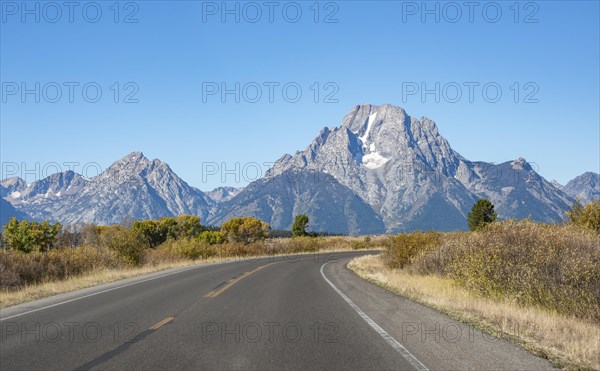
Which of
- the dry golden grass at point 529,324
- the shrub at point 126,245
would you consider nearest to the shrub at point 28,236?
the shrub at point 126,245

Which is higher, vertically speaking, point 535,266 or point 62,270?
point 535,266

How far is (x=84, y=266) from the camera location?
26438 mm

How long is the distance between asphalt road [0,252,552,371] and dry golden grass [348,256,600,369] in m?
0.44

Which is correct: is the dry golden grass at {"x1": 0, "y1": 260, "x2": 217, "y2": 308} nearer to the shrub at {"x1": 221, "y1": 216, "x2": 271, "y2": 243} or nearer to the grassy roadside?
the grassy roadside

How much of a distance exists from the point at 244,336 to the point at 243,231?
81.5 meters

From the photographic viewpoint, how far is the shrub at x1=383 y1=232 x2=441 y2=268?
87.5 feet

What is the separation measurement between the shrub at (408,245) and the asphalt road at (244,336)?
1179 centimetres

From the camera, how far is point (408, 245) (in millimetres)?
27203

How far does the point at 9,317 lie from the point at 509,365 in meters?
10.6

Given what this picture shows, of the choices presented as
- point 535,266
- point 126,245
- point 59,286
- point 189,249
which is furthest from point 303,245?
point 535,266

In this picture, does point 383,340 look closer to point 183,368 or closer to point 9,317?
point 183,368

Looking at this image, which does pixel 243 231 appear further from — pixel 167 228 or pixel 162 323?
pixel 162 323

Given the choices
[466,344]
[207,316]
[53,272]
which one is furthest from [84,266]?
[466,344]

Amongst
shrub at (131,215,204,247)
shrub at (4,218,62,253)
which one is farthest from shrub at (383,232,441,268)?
shrub at (131,215,204,247)
